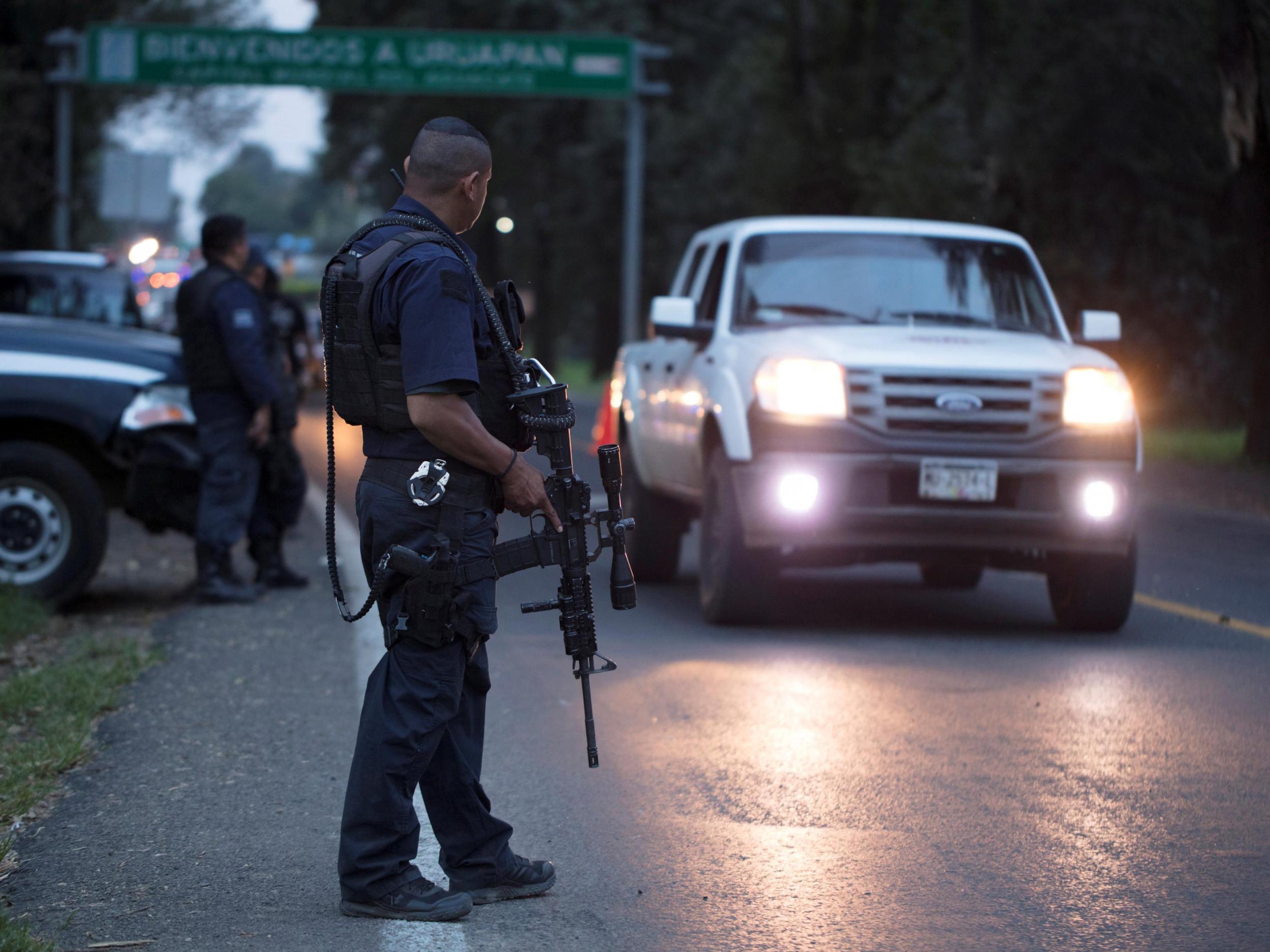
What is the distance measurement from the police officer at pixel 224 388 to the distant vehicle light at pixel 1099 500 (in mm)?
4058

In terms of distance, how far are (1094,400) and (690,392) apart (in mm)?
2091

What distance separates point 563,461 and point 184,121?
4166 centimetres

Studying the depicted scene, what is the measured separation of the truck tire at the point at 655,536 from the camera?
1085 centimetres

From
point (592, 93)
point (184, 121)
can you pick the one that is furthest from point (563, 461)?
point (184, 121)

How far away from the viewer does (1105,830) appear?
17.6 ft

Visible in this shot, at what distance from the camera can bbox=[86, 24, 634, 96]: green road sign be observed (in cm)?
3114

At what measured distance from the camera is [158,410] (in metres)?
9.77

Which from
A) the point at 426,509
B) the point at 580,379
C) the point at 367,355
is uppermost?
the point at 367,355

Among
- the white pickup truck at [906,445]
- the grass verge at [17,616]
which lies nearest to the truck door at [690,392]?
the white pickup truck at [906,445]

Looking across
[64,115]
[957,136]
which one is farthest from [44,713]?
[64,115]

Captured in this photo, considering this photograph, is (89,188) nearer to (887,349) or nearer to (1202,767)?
(887,349)

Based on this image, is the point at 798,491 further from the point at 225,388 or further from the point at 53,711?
the point at 53,711

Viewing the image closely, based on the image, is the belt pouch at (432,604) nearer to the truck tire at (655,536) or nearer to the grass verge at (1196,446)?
the truck tire at (655,536)

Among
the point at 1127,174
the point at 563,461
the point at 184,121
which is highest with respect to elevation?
the point at 184,121
